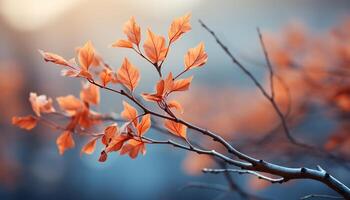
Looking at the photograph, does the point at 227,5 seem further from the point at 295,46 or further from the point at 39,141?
the point at 295,46

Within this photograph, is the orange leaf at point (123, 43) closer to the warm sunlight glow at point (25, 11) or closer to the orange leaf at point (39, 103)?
the orange leaf at point (39, 103)

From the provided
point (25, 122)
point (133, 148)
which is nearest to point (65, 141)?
point (25, 122)

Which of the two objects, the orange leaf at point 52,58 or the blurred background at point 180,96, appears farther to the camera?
the blurred background at point 180,96

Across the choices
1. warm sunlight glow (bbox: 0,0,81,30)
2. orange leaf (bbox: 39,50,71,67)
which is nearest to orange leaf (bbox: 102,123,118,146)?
orange leaf (bbox: 39,50,71,67)

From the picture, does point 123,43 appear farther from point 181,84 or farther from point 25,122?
point 25,122

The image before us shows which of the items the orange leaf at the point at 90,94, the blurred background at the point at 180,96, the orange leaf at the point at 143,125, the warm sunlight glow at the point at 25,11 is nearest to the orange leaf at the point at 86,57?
the orange leaf at the point at 143,125

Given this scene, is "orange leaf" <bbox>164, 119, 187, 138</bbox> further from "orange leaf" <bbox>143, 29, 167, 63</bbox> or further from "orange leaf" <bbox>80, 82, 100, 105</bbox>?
"orange leaf" <bbox>80, 82, 100, 105</bbox>
